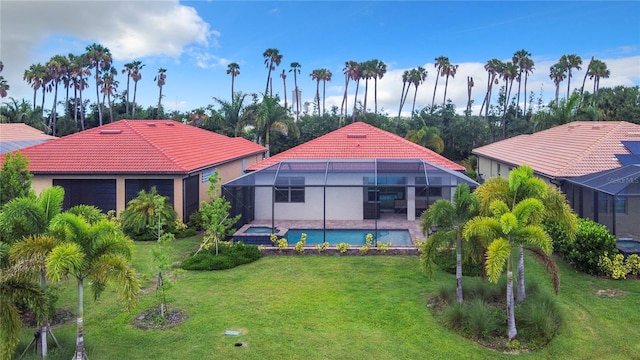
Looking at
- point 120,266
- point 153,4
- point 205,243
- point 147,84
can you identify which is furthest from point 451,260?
point 147,84

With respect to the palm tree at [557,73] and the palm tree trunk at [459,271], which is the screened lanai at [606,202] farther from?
the palm tree at [557,73]

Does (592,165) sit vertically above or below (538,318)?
above

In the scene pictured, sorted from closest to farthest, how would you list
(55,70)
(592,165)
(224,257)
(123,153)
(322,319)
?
1. (322,319)
2. (224,257)
3. (592,165)
4. (123,153)
5. (55,70)

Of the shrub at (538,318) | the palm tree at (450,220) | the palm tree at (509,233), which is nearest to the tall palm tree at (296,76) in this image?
the palm tree at (450,220)

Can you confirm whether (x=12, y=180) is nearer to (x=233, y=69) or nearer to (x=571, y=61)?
(x=233, y=69)

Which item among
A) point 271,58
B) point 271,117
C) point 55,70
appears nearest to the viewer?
point 271,117

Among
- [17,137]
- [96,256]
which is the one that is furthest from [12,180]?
[17,137]

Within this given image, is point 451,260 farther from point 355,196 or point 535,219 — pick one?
point 355,196

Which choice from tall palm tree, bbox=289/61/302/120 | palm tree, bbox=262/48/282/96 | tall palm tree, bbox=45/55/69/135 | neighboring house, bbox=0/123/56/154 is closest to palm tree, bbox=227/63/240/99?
palm tree, bbox=262/48/282/96
